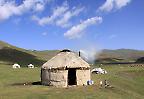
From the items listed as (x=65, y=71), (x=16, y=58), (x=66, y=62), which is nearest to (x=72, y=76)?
(x=65, y=71)

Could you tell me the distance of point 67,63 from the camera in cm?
4750

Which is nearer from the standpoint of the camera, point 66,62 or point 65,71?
point 65,71

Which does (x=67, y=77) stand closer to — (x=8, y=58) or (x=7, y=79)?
(x=7, y=79)

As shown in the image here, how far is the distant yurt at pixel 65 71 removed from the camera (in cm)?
4659

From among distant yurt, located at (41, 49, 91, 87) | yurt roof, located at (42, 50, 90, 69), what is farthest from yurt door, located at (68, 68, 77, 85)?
yurt roof, located at (42, 50, 90, 69)

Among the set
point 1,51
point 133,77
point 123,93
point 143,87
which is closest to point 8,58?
point 1,51

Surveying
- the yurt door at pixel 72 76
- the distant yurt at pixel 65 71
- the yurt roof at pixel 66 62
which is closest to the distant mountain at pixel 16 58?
the yurt roof at pixel 66 62

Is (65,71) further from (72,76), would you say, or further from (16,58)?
(16,58)

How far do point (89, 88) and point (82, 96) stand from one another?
5.36 metres

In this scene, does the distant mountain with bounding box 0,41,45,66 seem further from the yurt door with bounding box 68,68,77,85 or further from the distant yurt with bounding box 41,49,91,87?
the distant yurt with bounding box 41,49,91,87

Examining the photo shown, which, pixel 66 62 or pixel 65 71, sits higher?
pixel 66 62

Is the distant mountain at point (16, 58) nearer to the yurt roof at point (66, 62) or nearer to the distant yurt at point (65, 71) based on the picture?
the yurt roof at point (66, 62)

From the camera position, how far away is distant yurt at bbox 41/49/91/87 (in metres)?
46.6

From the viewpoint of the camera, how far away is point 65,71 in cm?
4697
